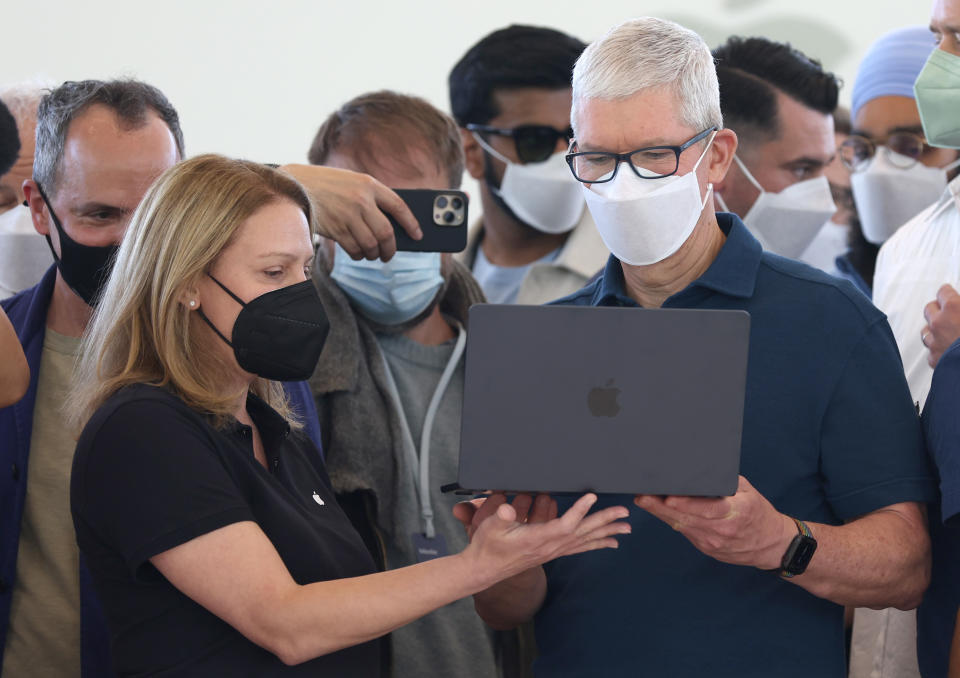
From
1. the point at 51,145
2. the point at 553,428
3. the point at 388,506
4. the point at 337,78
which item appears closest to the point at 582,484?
the point at 553,428

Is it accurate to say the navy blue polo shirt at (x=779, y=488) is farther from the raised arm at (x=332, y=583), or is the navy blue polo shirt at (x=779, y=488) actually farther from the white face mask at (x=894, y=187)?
the white face mask at (x=894, y=187)

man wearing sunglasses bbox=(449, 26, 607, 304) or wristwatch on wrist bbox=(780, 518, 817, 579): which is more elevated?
man wearing sunglasses bbox=(449, 26, 607, 304)

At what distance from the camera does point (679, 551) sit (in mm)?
1644

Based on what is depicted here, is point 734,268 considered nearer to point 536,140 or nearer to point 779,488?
point 779,488

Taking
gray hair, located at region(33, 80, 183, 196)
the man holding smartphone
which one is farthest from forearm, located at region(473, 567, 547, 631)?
gray hair, located at region(33, 80, 183, 196)

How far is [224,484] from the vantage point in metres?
1.42

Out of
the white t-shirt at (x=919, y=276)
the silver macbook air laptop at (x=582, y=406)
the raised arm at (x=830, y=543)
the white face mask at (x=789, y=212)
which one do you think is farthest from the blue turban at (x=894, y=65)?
the silver macbook air laptop at (x=582, y=406)

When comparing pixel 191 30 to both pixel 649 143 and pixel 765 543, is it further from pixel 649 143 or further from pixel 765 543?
pixel 765 543

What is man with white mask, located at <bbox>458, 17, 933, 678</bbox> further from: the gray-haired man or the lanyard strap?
the gray-haired man

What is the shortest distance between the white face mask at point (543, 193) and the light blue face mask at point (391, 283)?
0.69m

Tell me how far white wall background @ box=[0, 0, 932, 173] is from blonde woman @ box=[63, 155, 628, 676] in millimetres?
2369

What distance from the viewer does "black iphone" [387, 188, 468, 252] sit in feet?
7.29

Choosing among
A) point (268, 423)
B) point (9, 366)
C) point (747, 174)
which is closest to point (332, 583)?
point (268, 423)

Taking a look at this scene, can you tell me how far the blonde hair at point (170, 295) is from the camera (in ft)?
5.06
